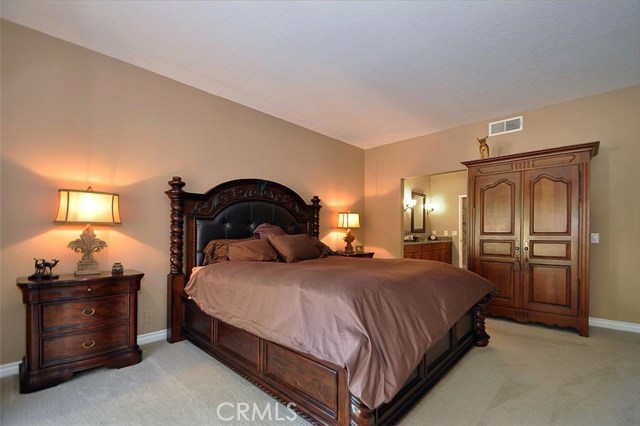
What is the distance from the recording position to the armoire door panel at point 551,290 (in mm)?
3309

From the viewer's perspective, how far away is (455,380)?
7.32ft

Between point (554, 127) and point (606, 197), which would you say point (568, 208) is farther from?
point (554, 127)

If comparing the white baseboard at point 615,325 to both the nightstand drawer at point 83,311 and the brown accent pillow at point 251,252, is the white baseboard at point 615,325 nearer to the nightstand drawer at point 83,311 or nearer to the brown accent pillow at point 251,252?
the brown accent pillow at point 251,252

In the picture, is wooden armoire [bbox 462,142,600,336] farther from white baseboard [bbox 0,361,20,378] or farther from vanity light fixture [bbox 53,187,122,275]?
white baseboard [bbox 0,361,20,378]

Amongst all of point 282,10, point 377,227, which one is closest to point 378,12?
point 282,10

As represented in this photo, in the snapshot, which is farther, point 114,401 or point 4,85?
point 4,85

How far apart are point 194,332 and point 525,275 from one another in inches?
149

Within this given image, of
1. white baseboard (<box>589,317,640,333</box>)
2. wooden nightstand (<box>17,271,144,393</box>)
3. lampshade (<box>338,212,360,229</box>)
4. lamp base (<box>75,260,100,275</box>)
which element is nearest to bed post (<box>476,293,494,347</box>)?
white baseboard (<box>589,317,640,333</box>)

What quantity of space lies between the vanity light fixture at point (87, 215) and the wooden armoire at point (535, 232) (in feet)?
13.4

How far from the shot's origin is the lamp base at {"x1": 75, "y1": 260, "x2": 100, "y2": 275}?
243cm

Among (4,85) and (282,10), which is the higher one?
(282,10)

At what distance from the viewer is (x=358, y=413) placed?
148 cm

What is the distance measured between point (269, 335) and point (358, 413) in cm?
70

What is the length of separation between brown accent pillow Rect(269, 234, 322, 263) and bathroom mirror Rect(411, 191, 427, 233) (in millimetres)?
3951
